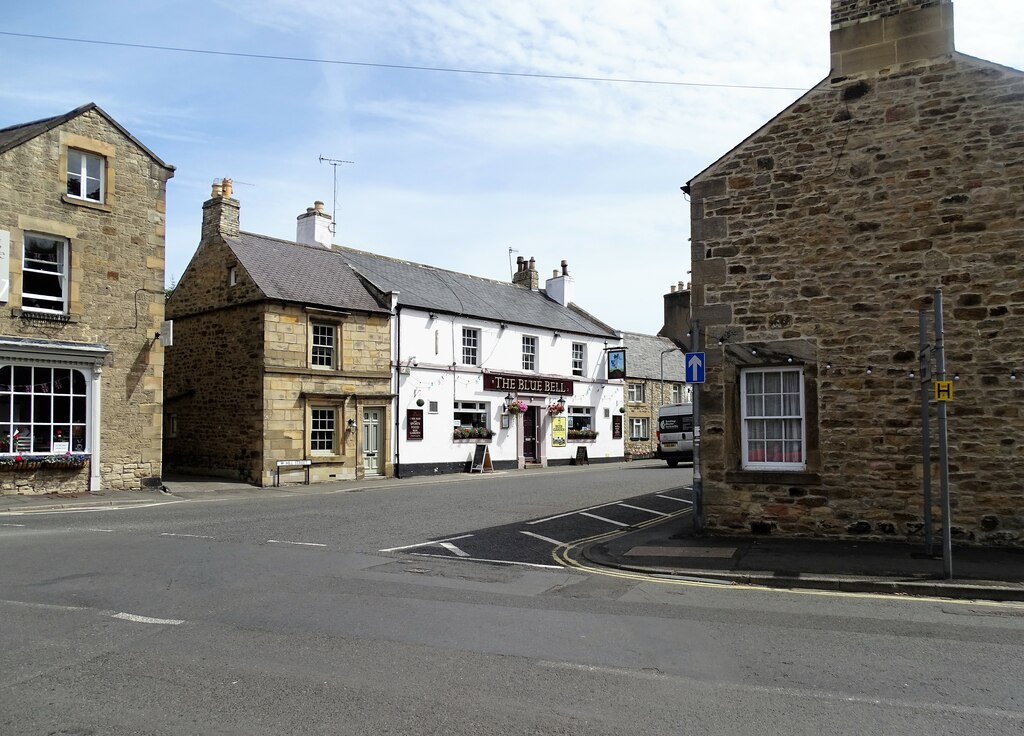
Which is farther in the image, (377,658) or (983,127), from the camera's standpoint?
(983,127)

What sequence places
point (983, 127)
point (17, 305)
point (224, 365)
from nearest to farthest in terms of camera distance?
point (983, 127)
point (17, 305)
point (224, 365)

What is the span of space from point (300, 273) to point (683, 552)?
19.6 meters

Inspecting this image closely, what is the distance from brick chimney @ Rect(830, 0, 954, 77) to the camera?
11.9 meters

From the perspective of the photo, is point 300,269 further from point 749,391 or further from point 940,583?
point 940,583

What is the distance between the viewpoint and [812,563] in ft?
33.9

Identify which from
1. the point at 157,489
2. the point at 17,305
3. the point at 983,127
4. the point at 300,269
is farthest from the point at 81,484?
the point at 983,127

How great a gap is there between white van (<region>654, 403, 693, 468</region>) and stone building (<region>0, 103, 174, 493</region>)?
19.8 m

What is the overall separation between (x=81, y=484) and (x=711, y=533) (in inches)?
610

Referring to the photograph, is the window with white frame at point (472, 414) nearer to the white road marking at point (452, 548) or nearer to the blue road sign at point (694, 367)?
the white road marking at point (452, 548)

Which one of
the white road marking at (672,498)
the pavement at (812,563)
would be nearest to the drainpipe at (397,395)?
the white road marking at (672,498)

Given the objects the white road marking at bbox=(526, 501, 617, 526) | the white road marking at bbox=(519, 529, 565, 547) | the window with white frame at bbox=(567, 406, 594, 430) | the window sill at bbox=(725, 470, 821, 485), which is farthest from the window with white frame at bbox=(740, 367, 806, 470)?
the window with white frame at bbox=(567, 406, 594, 430)

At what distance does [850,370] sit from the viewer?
477 inches

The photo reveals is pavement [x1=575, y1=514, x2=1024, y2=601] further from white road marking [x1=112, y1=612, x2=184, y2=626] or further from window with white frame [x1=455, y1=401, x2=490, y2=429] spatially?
window with white frame [x1=455, y1=401, x2=490, y2=429]

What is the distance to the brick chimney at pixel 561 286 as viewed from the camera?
4116 cm
